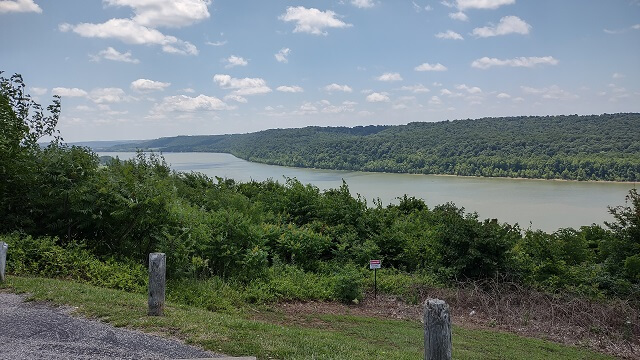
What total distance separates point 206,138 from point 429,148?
77695 mm

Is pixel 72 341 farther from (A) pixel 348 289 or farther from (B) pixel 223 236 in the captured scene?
(A) pixel 348 289

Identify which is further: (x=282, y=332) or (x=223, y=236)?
(x=223, y=236)

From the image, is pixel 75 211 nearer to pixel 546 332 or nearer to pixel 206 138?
pixel 546 332

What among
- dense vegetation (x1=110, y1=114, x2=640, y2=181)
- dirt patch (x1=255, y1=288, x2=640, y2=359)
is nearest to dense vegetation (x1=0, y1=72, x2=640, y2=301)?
dirt patch (x1=255, y1=288, x2=640, y2=359)

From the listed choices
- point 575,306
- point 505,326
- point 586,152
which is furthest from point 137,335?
point 586,152

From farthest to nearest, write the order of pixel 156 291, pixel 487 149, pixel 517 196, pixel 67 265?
pixel 487 149
pixel 517 196
pixel 67 265
pixel 156 291

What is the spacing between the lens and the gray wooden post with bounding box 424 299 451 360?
4160 mm

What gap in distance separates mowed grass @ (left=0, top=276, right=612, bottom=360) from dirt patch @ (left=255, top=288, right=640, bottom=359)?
0.49 meters

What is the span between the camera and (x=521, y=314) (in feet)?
34.4

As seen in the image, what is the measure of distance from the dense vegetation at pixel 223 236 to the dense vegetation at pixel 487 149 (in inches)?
2076

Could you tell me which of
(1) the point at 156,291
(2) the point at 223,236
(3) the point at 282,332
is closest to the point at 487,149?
(2) the point at 223,236

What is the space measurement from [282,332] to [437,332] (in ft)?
9.35

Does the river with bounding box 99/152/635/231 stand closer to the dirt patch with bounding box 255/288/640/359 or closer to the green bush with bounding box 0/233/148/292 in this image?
the dirt patch with bounding box 255/288/640/359

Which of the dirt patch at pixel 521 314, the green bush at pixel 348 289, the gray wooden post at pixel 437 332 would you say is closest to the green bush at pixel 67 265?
the dirt patch at pixel 521 314
